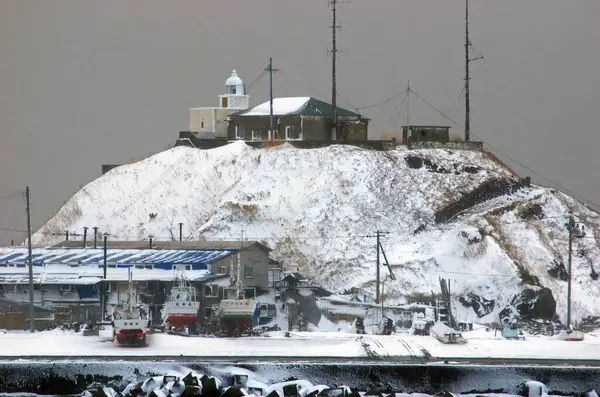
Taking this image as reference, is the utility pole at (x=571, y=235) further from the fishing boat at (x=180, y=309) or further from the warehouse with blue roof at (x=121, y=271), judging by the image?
the fishing boat at (x=180, y=309)

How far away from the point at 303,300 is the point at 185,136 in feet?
63.7

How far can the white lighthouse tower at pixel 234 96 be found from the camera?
7412 centimetres

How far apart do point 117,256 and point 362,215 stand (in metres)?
12.5

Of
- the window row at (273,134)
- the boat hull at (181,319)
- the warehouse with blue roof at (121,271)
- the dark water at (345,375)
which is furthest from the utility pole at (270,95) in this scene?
the dark water at (345,375)

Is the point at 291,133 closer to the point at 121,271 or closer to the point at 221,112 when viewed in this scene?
the point at 221,112

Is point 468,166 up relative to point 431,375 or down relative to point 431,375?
up

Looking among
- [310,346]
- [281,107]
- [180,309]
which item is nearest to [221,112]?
[281,107]

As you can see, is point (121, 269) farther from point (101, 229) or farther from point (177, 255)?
point (101, 229)

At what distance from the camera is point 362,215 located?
208 ft

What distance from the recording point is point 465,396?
88.9 feet

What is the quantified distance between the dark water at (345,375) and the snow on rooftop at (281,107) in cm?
4368

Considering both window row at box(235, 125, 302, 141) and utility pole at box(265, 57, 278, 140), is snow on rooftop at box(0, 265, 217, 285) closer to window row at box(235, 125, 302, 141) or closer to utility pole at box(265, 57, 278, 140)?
utility pole at box(265, 57, 278, 140)

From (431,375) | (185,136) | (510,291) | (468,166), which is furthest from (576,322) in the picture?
(431,375)

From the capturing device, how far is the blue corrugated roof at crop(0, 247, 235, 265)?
54.4 metres
